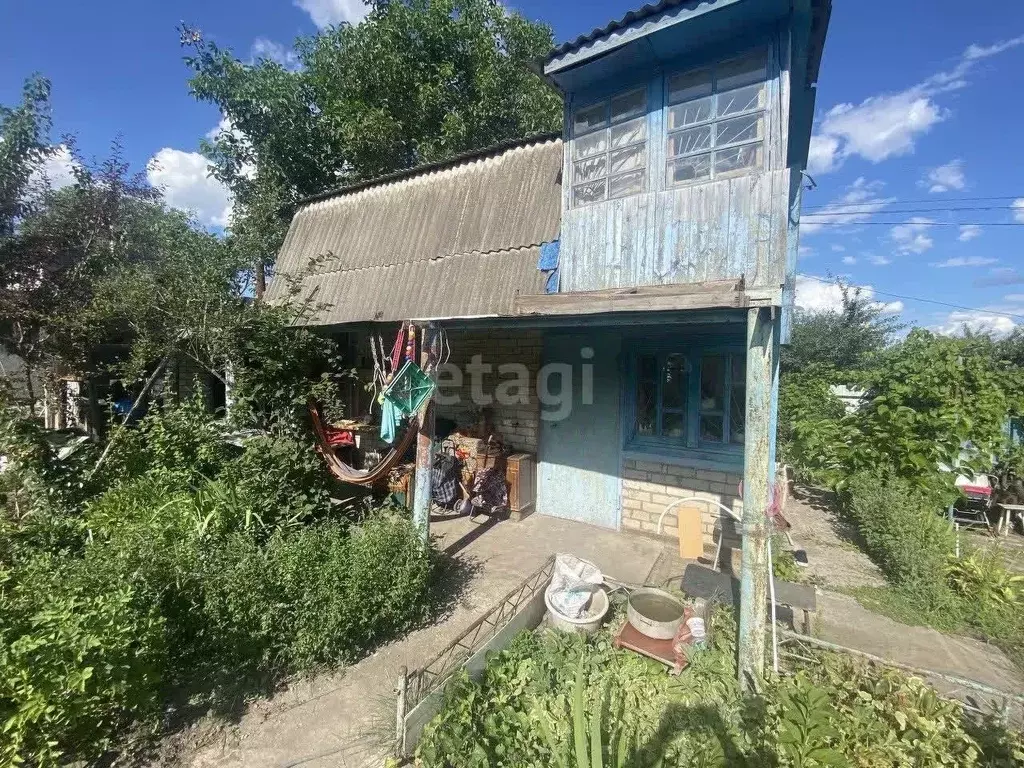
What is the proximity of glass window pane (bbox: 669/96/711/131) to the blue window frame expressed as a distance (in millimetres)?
2405

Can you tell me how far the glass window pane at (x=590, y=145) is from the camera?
14.7ft

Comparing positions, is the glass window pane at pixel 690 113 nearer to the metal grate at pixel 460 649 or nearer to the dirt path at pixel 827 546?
the metal grate at pixel 460 649

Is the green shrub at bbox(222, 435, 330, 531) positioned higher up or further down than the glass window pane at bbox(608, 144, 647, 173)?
further down

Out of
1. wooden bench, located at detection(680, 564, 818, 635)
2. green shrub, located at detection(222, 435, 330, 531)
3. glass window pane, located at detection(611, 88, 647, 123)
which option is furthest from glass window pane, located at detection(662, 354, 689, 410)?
green shrub, located at detection(222, 435, 330, 531)

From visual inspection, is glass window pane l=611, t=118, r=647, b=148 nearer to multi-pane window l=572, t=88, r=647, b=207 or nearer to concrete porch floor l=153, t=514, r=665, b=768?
multi-pane window l=572, t=88, r=647, b=207

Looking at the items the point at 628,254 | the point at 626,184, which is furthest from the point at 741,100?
the point at 628,254

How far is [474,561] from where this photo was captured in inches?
202

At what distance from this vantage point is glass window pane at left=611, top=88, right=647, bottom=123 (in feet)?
14.0

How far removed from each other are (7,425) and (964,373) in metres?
10.8

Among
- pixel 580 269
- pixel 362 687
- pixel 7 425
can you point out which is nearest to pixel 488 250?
pixel 580 269

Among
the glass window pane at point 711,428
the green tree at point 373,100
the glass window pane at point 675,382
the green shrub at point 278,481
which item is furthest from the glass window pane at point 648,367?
the green tree at point 373,100

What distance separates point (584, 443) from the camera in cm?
630

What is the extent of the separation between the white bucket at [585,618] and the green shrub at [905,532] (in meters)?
3.29

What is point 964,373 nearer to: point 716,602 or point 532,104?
point 716,602
